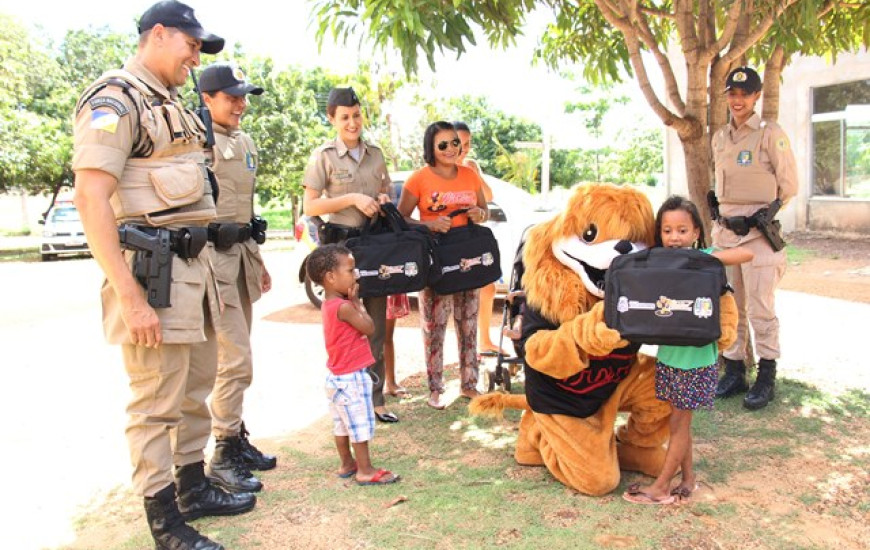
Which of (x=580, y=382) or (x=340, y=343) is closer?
(x=580, y=382)

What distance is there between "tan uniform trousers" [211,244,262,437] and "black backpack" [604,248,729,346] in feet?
6.31

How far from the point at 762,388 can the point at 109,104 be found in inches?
160

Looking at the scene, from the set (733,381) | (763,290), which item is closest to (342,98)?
(763,290)

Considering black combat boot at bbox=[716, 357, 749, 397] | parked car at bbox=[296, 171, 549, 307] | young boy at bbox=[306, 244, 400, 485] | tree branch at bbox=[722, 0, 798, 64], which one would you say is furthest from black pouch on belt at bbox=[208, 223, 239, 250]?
parked car at bbox=[296, 171, 549, 307]

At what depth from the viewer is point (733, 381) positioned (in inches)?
191

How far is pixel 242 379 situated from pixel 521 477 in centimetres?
155

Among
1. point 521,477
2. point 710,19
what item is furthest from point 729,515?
point 710,19

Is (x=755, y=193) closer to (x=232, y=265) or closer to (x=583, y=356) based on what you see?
(x=583, y=356)

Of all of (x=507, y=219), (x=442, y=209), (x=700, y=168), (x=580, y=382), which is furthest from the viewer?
(x=507, y=219)

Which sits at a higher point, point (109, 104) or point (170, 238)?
point (109, 104)

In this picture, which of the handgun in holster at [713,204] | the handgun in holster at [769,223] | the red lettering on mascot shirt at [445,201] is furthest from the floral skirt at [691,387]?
the red lettering on mascot shirt at [445,201]

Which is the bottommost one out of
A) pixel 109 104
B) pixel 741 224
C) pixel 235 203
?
pixel 741 224

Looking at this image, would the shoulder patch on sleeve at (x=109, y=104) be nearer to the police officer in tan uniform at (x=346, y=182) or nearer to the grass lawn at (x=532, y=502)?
the police officer in tan uniform at (x=346, y=182)

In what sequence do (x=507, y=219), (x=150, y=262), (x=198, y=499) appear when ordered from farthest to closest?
(x=507, y=219) → (x=198, y=499) → (x=150, y=262)
